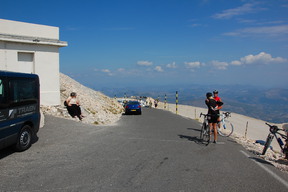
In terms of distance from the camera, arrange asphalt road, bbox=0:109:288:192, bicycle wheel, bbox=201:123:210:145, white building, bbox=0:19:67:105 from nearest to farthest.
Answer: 1. asphalt road, bbox=0:109:288:192
2. bicycle wheel, bbox=201:123:210:145
3. white building, bbox=0:19:67:105

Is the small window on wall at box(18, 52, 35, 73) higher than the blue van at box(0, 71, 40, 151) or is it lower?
higher

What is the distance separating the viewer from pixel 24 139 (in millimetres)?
7527

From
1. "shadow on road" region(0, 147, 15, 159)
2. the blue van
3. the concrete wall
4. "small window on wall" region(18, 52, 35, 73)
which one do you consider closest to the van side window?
the blue van

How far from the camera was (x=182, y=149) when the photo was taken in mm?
8797

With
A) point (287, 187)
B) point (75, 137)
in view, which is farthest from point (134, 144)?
point (287, 187)

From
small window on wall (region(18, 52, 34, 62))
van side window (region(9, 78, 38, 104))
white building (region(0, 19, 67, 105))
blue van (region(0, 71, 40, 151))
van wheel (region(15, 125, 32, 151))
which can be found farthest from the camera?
small window on wall (region(18, 52, 34, 62))

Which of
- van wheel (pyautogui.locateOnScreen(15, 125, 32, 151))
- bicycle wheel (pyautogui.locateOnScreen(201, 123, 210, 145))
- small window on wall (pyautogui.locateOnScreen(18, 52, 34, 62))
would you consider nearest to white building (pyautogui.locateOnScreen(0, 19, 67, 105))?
small window on wall (pyautogui.locateOnScreen(18, 52, 34, 62))

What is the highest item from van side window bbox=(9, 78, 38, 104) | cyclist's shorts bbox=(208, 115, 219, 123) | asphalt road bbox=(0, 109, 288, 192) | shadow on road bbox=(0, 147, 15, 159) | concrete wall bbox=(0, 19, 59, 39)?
concrete wall bbox=(0, 19, 59, 39)

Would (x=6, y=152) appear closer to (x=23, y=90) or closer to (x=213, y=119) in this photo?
(x=23, y=90)

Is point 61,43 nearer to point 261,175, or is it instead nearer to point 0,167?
point 0,167

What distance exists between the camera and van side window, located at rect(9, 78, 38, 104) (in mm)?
7108

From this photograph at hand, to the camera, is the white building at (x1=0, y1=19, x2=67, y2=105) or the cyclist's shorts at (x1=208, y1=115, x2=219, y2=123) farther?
Answer: the white building at (x1=0, y1=19, x2=67, y2=105)

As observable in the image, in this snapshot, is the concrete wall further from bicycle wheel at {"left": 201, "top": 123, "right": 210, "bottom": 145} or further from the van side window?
bicycle wheel at {"left": 201, "top": 123, "right": 210, "bottom": 145}

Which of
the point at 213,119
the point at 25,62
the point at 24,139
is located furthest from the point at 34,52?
the point at 213,119
